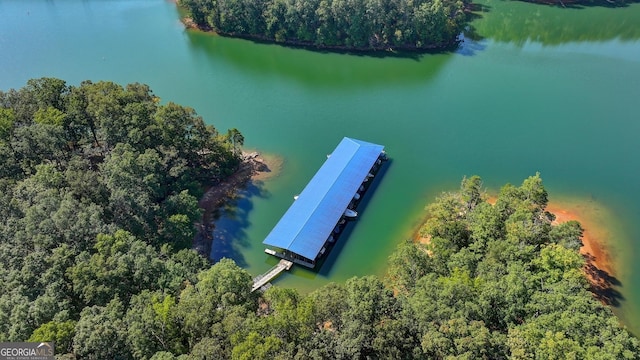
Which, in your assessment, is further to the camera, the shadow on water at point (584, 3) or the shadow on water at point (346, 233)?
the shadow on water at point (584, 3)

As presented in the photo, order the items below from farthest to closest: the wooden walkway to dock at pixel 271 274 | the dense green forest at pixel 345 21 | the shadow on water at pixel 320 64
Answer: the dense green forest at pixel 345 21
the shadow on water at pixel 320 64
the wooden walkway to dock at pixel 271 274

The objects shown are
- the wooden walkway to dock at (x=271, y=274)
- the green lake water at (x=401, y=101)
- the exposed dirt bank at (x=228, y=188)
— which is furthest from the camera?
the green lake water at (x=401, y=101)

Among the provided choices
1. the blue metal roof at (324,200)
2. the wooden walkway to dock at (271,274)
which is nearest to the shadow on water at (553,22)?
the blue metal roof at (324,200)

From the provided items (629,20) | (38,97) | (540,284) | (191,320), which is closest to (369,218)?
(540,284)

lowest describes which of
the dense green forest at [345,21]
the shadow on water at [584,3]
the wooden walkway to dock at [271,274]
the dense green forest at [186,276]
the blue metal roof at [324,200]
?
the wooden walkway to dock at [271,274]

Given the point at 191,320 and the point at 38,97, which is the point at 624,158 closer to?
the point at 191,320

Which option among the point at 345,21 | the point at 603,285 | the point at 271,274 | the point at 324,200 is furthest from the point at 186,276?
the point at 345,21

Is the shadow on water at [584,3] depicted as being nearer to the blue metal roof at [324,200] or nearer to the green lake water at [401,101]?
the green lake water at [401,101]

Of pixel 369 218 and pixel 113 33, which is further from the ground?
pixel 113 33
